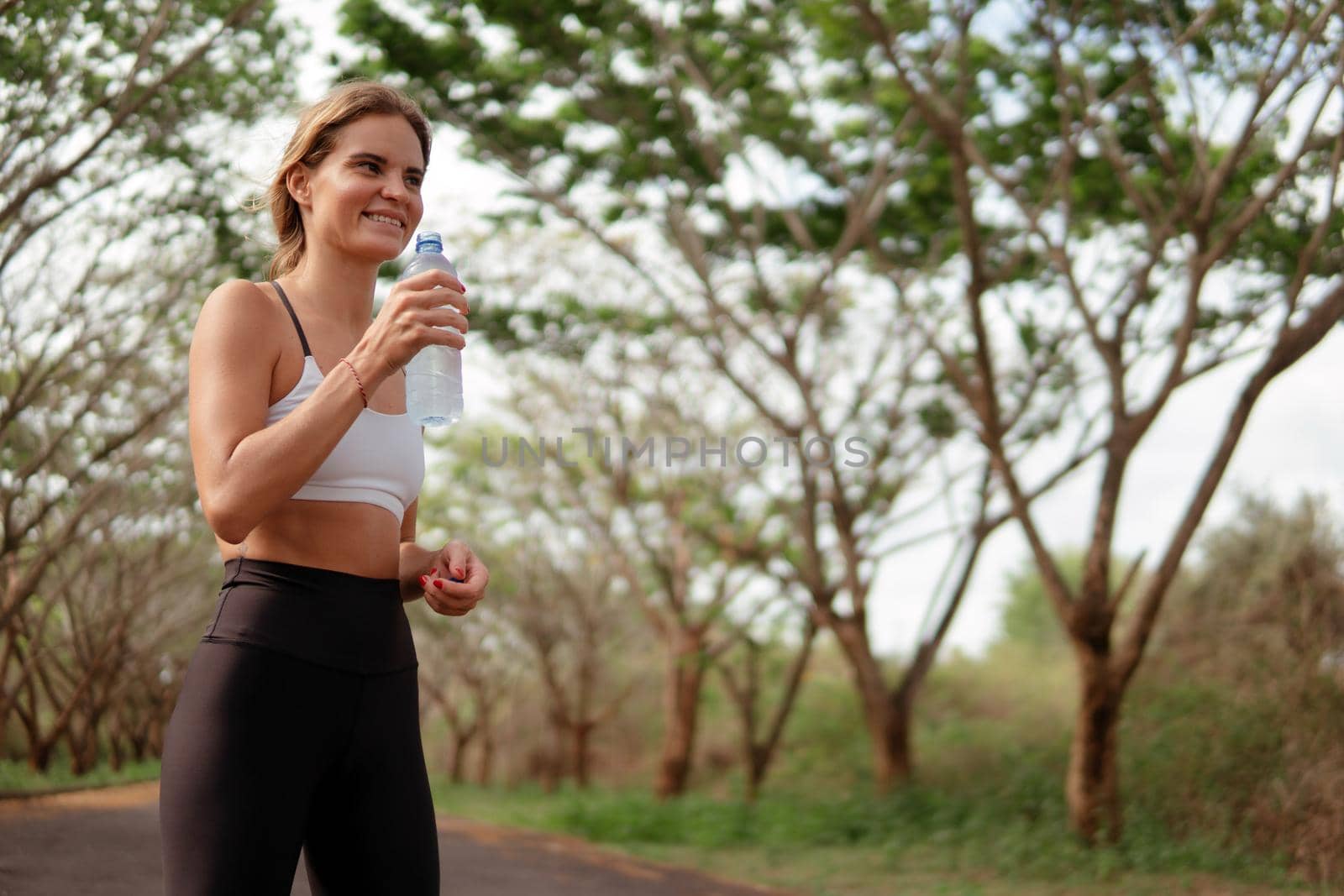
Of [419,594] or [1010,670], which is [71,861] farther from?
[1010,670]

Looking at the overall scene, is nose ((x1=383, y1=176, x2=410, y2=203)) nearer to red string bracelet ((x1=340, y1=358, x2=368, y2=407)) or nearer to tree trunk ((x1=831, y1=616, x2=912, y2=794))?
red string bracelet ((x1=340, y1=358, x2=368, y2=407))

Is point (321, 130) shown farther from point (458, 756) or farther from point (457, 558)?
point (458, 756)

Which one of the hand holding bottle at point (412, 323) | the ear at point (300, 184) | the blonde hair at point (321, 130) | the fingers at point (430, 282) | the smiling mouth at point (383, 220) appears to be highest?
the blonde hair at point (321, 130)

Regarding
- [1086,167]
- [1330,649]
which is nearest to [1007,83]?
[1086,167]

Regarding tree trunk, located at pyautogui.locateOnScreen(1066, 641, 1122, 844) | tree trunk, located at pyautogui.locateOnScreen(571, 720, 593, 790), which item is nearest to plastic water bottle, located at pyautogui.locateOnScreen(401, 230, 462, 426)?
tree trunk, located at pyautogui.locateOnScreen(1066, 641, 1122, 844)

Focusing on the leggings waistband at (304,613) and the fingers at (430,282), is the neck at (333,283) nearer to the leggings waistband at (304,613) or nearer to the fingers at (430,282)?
the fingers at (430,282)

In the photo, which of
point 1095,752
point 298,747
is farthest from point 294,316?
point 1095,752

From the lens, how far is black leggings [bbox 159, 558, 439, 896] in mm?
1611

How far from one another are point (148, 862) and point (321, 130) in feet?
23.5

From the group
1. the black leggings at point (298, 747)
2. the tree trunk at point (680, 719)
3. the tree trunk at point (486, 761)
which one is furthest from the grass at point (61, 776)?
the tree trunk at point (486, 761)

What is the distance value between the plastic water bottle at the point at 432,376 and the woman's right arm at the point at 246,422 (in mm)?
238

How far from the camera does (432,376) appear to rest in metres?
1.90

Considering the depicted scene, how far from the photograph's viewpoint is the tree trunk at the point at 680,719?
17922mm

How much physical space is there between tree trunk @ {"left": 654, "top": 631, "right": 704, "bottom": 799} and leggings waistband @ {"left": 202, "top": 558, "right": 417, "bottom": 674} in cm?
1606
